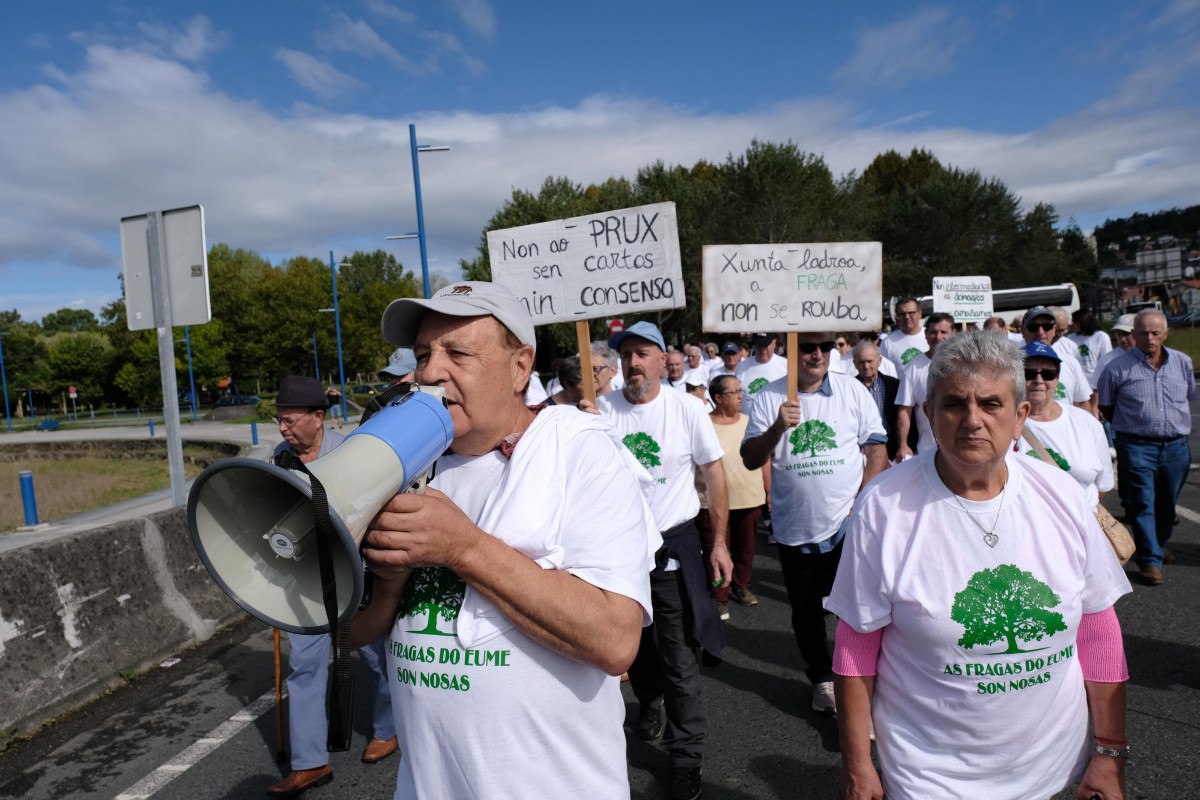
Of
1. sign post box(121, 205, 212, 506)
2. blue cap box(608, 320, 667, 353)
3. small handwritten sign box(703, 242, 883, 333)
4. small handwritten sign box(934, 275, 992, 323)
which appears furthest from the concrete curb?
small handwritten sign box(934, 275, 992, 323)

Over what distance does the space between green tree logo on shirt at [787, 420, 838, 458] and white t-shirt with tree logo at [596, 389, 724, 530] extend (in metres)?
0.48

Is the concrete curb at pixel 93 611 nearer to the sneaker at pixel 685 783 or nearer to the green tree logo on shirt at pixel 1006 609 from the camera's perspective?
the sneaker at pixel 685 783

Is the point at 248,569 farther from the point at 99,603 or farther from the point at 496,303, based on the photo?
the point at 99,603

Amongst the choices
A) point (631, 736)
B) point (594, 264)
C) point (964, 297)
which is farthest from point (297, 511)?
point (964, 297)

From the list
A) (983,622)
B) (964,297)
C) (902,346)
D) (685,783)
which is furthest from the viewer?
(964,297)

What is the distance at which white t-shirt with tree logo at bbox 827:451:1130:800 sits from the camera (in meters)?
2.02

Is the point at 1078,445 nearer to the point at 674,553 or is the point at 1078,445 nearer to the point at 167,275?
the point at 674,553

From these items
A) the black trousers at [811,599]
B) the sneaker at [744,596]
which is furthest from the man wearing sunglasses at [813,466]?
the sneaker at [744,596]

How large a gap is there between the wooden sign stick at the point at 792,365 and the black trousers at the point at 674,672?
3.86ft

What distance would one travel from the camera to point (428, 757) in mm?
1696

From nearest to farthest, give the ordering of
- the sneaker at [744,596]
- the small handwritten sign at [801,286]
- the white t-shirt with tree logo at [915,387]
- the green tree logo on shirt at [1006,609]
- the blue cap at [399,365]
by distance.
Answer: the green tree logo on shirt at [1006,609] → the small handwritten sign at [801,286] → the blue cap at [399,365] → the sneaker at [744,596] → the white t-shirt with tree logo at [915,387]

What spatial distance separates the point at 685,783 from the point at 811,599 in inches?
52.3

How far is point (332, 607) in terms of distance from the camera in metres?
1.37

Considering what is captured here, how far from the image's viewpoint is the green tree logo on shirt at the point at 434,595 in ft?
5.45
